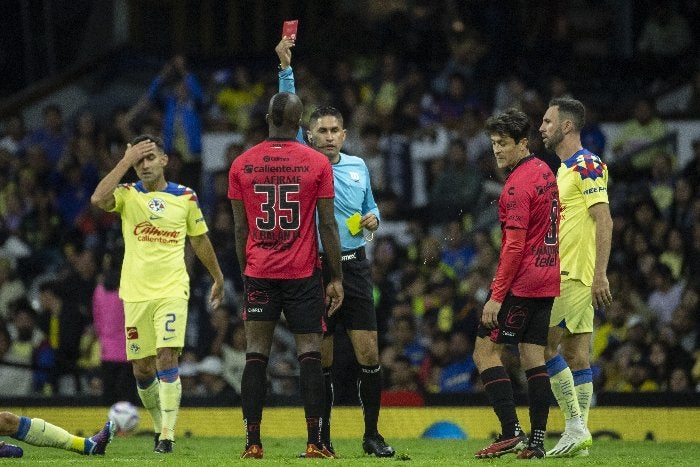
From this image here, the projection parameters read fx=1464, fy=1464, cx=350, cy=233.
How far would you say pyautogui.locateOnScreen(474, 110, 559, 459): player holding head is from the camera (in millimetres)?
10336

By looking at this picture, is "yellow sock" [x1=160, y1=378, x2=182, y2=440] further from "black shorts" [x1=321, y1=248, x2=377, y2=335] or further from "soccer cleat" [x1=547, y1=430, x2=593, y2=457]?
"soccer cleat" [x1=547, y1=430, x2=593, y2=457]

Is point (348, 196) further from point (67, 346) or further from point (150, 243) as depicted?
point (67, 346)

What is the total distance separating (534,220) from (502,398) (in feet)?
4.35

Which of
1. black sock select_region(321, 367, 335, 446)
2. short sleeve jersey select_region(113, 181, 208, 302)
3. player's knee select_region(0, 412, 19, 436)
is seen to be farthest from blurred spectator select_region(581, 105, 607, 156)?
player's knee select_region(0, 412, 19, 436)

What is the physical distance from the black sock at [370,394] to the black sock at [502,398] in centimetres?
103

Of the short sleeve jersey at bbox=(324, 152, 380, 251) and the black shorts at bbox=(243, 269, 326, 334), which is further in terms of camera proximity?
the short sleeve jersey at bbox=(324, 152, 380, 251)

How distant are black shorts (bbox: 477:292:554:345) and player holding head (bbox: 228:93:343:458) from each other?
4.10ft

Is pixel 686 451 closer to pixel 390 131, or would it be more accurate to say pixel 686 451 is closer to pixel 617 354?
pixel 617 354

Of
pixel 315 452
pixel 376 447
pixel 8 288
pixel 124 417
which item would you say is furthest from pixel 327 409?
pixel 8 288

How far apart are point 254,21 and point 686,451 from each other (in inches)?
501

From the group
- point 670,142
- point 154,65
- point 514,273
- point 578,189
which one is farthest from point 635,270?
point 154,65

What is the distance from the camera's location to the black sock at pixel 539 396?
413 inches

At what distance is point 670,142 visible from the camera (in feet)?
60.8

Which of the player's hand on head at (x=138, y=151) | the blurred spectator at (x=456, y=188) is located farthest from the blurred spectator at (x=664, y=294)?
the player's hand on head at (x=138, y=151)
